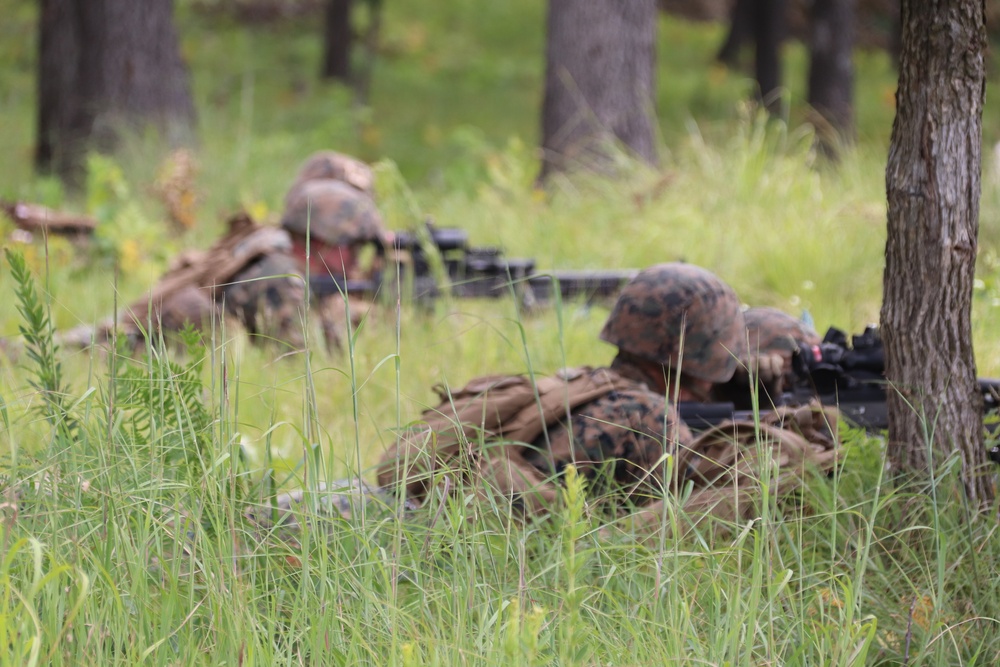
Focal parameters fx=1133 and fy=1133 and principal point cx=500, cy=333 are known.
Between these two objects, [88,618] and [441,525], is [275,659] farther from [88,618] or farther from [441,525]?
[441,525]

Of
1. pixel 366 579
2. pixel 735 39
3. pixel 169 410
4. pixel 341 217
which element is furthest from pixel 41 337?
pixel 735 39

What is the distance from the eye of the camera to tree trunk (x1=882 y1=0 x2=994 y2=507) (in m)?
2.93

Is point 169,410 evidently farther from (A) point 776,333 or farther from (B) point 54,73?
(B) point 54,73

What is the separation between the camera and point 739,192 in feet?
23.6

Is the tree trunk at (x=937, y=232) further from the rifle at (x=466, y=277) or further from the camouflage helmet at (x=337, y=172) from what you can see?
the camouflage helmet at (x=337, y=172)

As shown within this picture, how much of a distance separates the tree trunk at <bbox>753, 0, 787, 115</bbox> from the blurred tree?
8.25 metres

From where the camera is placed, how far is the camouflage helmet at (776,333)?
3.93 meters

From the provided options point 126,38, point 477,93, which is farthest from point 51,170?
point 477,93

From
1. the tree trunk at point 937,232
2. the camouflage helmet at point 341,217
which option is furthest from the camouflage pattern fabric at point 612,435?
the camouflage helmet at point 341,217

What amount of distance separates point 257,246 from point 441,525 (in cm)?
339

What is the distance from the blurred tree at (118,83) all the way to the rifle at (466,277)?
189 inches

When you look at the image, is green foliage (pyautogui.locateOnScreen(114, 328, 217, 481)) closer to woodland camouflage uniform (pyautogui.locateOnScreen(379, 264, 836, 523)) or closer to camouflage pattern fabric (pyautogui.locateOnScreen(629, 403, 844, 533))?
woodland camouflage uniform (pyautogui.locateOnScreen(379, 264, 836, 523))

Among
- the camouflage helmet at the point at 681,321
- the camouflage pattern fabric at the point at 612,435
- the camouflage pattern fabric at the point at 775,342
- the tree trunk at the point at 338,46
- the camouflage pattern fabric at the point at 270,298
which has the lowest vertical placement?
the camouflage pattern fabric at the point at 270,298

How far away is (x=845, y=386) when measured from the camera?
12.1ft
